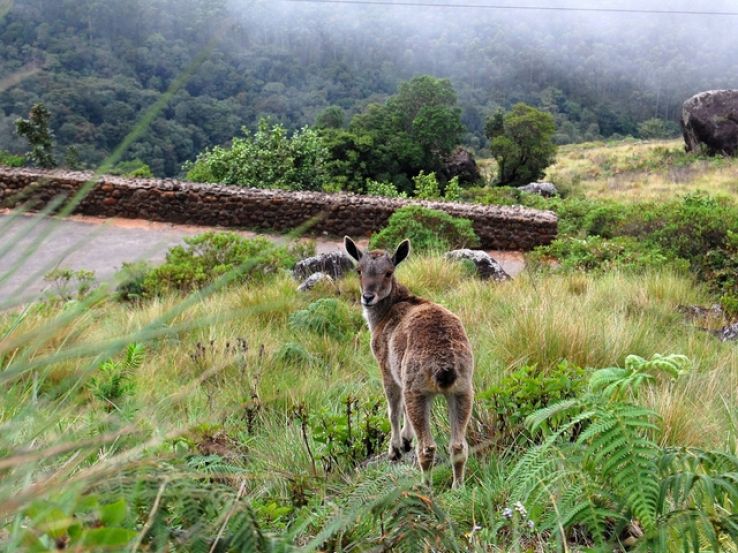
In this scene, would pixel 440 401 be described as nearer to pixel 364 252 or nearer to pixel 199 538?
pixel 364 252

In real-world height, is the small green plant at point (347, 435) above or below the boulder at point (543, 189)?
above

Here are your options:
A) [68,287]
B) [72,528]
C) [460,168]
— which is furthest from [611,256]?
[460,168]

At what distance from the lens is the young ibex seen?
3.14 m

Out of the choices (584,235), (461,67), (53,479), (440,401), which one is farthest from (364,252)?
(461,67)

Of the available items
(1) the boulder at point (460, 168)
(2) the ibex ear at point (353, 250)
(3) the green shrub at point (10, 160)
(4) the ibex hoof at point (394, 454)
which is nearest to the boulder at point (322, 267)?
(2) the ibex ear at point (353, 250)

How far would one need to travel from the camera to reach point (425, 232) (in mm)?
12766

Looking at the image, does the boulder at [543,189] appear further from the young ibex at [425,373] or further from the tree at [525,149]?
the young ibex at [425,373]

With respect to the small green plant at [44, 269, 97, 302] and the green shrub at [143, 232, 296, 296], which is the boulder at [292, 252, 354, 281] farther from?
the small green plant at [44, 269, 97, 302]

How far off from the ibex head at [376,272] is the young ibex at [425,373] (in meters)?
0.06

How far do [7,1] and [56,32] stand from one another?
→ 115ft

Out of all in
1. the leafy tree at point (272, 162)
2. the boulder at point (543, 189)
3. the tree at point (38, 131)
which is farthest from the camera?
the boulder at point (543, 189)

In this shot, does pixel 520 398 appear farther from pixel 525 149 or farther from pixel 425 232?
pixel 525 149

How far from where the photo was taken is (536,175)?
34.0m

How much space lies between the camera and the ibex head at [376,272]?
395 centimetres
